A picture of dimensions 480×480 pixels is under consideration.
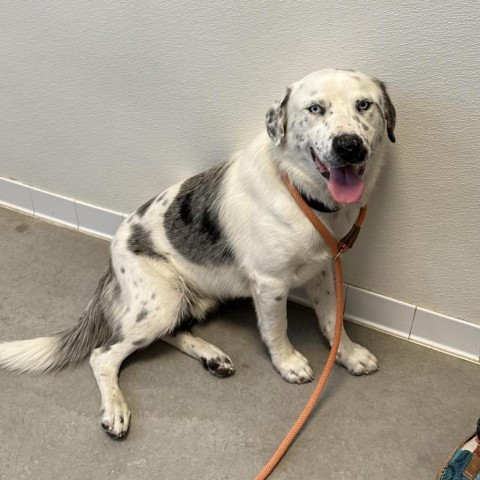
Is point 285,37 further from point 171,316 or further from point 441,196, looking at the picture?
point 171,316

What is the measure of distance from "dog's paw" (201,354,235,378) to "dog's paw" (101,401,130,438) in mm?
318

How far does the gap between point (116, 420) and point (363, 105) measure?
3.91 feet

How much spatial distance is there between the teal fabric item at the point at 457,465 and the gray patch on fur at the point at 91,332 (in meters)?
1.12

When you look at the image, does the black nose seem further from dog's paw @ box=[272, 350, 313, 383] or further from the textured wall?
dog's paw @ box=[272, 350, 313, 383]

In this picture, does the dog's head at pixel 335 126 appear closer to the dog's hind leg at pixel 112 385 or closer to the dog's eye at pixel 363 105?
the dog's eye at pixel 363 105

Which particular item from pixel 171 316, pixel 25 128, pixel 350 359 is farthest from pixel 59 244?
pixel 350 359

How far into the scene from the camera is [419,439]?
5.49 ft

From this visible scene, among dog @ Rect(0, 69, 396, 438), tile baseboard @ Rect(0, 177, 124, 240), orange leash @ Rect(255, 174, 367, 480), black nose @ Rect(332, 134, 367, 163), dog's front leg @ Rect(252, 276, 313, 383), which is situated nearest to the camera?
black nose @ Rect(332, 134, 367, 163)

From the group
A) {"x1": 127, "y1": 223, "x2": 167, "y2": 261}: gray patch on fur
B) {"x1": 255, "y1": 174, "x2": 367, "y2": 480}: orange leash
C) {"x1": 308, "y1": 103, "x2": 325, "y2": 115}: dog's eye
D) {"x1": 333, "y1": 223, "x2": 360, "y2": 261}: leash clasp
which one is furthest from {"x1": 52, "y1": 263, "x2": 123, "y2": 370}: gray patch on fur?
{"x1": 308, "y1": 103, "x2": 325, "y2": 115}: dog's eye

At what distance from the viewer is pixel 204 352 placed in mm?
1940

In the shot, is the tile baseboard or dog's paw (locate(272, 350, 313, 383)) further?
the tile baseboard

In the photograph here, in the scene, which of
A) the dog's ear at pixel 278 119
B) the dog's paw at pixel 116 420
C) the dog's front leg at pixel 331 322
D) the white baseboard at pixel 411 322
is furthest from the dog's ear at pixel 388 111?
the dog's paw at pixel 116 420

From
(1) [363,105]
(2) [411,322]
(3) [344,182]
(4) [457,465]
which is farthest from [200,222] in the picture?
(4) [457,465]

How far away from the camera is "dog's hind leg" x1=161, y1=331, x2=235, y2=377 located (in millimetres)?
1896
